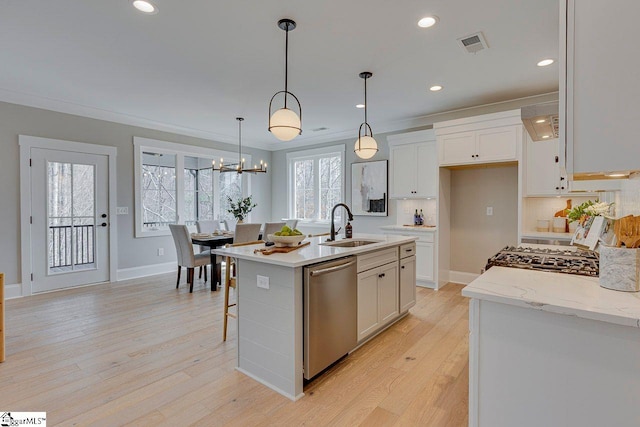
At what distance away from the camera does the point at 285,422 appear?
1854 millimetres

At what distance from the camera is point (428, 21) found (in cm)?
254

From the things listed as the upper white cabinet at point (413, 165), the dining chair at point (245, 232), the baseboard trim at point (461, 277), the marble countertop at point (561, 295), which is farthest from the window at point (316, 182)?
the marble countertop at point (561, 295)

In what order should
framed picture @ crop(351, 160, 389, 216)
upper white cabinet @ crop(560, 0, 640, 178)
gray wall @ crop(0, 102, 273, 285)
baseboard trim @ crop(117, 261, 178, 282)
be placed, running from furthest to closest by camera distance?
framed picture @ crop(351, 160, 389, 216)
baseboard trim @ crop(117, 261, 178, 282)
gray wall @ crop(0, 102, 273, 285)
upper white cabinet @ crop(560, 0, 640, 178)

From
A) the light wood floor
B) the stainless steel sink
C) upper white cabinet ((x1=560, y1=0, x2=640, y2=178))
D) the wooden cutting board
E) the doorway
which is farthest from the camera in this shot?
the doorway

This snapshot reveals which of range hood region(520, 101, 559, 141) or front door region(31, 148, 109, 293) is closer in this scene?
range hood region(520, 101, 559, 141)

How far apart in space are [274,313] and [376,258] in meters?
1.14

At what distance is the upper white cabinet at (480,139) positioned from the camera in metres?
4.05

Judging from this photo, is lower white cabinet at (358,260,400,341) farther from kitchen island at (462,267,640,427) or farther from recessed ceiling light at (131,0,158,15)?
recessed ceiling light at (131,0,158,15)

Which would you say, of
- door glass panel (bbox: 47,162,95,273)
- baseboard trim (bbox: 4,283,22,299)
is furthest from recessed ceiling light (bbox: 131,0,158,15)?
baseboard trim (bbox: 4,283,22,299)

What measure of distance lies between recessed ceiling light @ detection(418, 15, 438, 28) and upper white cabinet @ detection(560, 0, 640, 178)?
166 centimetres

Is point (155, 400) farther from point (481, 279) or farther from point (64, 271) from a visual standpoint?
point (64, 271)

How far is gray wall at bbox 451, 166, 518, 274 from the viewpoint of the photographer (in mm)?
4559

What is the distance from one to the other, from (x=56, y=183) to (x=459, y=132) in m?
A: 5.85

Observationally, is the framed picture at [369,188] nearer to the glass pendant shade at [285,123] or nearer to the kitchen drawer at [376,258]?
the kitchen drawer at [376,258]
